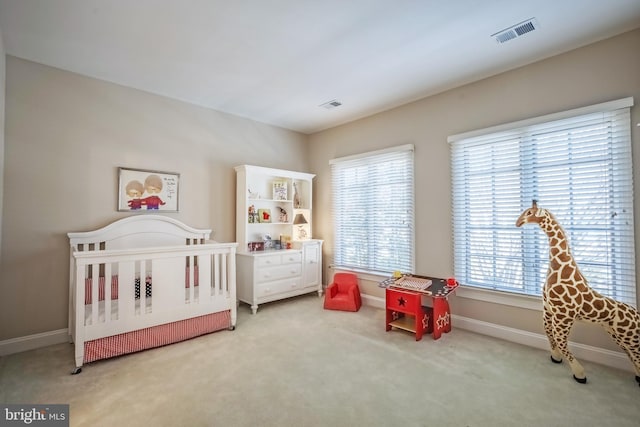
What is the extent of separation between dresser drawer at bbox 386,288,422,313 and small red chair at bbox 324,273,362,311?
715 mm

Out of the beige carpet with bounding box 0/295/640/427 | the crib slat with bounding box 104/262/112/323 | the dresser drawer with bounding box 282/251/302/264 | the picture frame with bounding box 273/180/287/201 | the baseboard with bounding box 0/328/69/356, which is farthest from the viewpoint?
the picture frame with bounding box 273/180/287/201

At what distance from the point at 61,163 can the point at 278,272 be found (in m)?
2.47

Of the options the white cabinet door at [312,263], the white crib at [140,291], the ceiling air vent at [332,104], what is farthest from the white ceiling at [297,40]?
the white cabinet door at [312,263]

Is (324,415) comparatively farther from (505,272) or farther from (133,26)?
(133,26)

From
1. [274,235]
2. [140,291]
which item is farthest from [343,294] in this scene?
[140,291]

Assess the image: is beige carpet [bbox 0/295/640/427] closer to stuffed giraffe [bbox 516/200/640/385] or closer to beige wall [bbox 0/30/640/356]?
stuffed giraffe [bbox 516/200/640/385]

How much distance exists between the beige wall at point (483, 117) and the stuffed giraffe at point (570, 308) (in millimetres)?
415

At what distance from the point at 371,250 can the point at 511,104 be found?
222 centimetres

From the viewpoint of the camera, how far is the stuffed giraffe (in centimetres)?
197

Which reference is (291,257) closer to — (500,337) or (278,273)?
(278,273)

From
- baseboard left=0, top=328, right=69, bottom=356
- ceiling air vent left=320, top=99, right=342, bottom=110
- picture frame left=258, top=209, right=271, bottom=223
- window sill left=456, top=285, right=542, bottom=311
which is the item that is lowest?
baseboard left=0, top=328, right=69, bottom=356

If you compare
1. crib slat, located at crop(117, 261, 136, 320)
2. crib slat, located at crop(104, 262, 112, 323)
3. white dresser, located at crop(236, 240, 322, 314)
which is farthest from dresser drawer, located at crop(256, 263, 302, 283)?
crib slat, located at crop(104, 262, 112, 323)

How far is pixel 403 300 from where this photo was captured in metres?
2.94

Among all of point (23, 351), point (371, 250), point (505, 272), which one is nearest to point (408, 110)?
point (371, 250)
